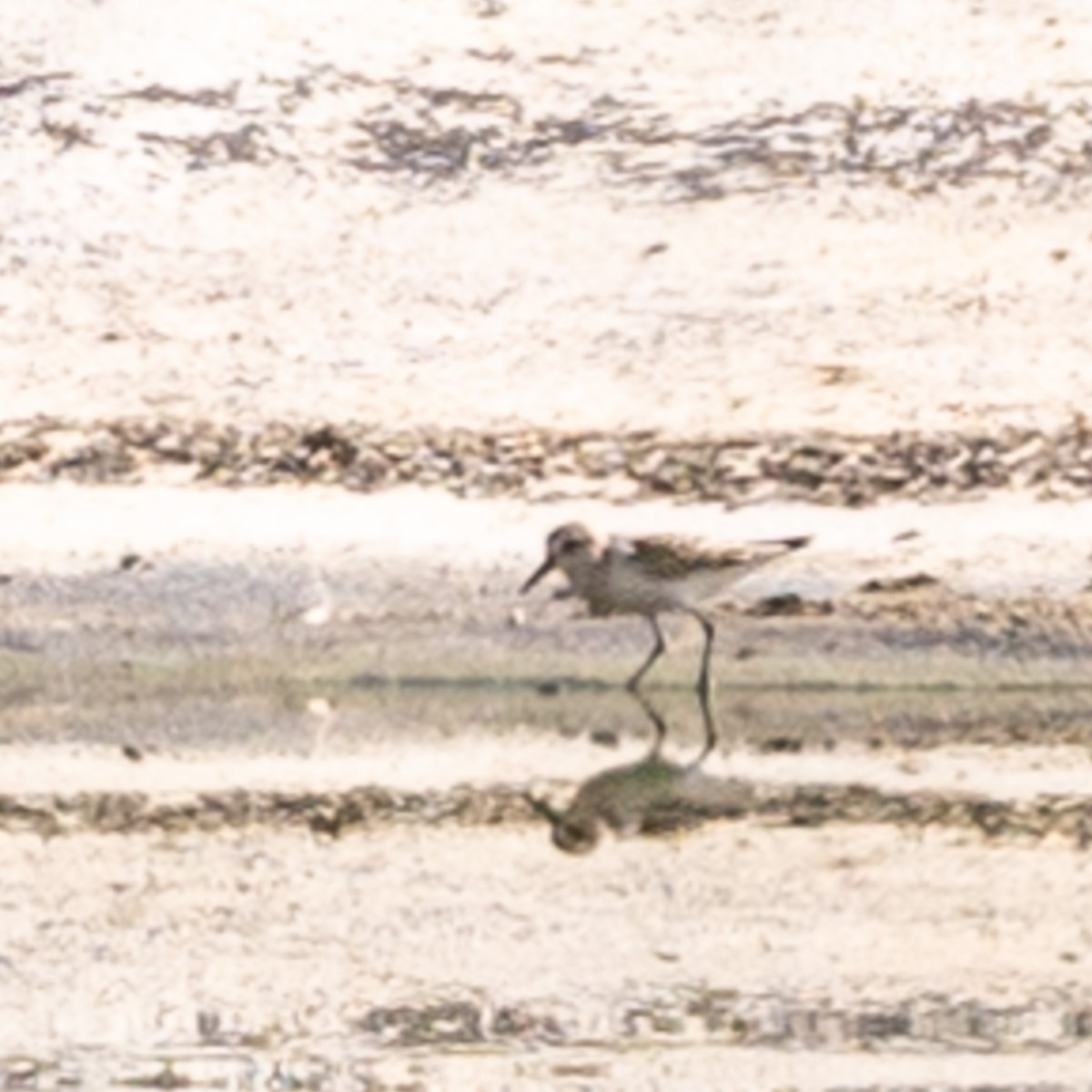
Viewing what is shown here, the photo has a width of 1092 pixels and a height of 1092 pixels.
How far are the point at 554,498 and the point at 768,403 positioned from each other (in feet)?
1.88

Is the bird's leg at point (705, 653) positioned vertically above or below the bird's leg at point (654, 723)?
above

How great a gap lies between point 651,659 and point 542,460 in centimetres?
83

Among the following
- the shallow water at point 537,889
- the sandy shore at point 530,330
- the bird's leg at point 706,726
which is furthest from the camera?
the sandy shore at point 530,330

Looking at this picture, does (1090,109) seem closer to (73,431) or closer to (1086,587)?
(1086,587)

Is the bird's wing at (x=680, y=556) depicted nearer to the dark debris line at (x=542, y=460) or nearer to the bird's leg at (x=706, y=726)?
the bird's leg at (x=706, y=726)

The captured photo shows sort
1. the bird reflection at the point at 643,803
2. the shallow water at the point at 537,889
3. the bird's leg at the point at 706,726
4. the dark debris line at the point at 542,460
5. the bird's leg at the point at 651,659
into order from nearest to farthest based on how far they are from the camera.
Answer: the shallow water at the point at 537,889, the bird reflection at the point at 643,803, the bird's leg at the point at 706,726, the bird's leg at the point at 651,659, the dark debris line at the point at 542,460

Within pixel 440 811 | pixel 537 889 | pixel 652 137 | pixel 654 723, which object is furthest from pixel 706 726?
pixel 652 137

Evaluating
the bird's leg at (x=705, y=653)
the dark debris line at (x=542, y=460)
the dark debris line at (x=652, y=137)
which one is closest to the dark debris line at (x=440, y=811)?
the bird's leg at (x=705, y=653)

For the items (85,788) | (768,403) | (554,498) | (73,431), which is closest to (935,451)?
(768,403)

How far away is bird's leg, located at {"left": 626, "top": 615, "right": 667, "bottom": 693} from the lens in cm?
774

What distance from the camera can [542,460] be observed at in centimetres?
844

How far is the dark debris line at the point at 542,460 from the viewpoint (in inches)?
331

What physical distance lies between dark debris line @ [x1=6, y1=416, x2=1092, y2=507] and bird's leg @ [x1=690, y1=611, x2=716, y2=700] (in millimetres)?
593

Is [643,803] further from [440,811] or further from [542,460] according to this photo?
[542,460]
